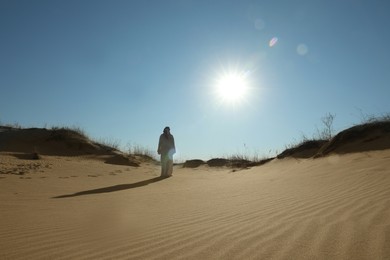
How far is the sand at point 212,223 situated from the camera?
2.77 metres

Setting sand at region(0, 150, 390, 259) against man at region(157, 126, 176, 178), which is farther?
man at region(157, 126, 176, 178)

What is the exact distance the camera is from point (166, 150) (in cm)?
1246

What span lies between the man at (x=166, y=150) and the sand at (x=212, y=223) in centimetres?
521

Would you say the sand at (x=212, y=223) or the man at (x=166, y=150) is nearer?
the sand at (x=212, y=223)

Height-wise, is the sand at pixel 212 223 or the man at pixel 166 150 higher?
the man at pixel 166 150

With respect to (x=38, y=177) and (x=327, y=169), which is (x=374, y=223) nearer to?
(x=327, y=169)

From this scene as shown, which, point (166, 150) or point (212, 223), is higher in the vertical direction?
point (166, 150)

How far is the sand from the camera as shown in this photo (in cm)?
277

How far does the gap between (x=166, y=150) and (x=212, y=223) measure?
8771 mm

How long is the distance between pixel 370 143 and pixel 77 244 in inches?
377

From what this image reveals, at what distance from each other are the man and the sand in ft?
17.1

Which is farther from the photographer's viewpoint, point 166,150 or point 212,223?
point 166,150

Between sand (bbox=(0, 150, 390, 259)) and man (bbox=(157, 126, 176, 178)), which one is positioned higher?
man (bbox=(157, 126, 176, 178))

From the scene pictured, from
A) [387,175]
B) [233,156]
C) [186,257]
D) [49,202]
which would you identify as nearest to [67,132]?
[233,156]
